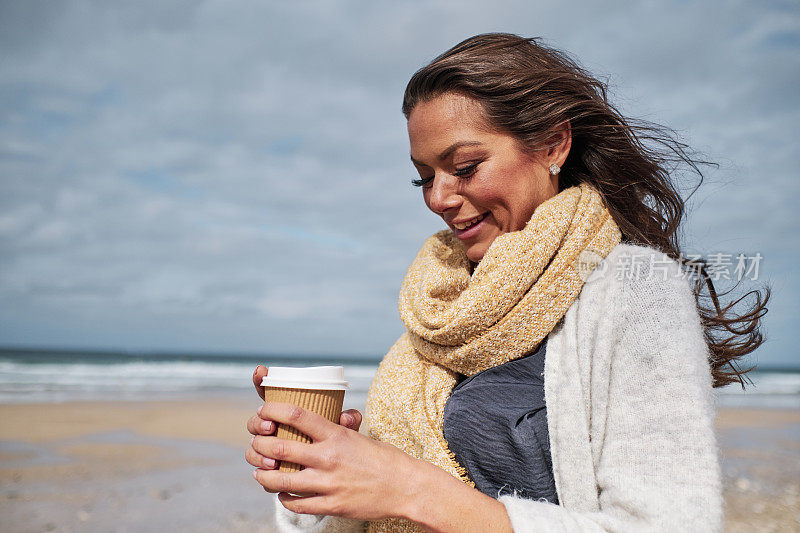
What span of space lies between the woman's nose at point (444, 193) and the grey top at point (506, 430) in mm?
495

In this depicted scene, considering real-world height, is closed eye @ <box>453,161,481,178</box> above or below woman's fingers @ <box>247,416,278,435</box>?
above

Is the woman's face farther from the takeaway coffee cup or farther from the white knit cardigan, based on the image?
the takeaway coffee cup

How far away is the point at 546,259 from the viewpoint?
5.23 ft

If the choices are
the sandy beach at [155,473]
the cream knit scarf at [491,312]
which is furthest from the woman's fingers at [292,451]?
the sandy beach at [155,473]

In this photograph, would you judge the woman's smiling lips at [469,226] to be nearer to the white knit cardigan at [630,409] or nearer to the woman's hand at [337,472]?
the white knit cardigan at [630,409]

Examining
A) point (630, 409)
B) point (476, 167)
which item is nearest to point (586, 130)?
point (476, 167)

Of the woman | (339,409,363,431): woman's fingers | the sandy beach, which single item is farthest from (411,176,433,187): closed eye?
the sandy beach

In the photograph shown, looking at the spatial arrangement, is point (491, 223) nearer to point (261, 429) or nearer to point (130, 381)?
point (261, 429)

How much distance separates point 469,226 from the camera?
1837 millimetres

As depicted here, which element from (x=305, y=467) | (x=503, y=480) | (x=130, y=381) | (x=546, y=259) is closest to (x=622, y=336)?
(x=546, y=259)

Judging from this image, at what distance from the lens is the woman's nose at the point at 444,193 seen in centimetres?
175

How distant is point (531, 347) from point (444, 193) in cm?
52

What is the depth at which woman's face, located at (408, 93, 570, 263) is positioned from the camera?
1698 millimetres

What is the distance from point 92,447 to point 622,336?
9.00 m
